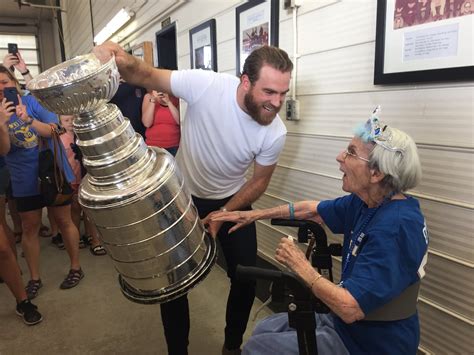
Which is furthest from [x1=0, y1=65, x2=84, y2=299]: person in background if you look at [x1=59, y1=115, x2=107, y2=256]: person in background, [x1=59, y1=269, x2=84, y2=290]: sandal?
[x1=59, y1=115, x2=107, y2=256]: person in background

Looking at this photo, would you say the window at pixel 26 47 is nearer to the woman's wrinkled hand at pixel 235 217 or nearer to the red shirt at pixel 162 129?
the red shirt at pixel 162 129

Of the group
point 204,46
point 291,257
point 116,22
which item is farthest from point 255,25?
point 116,22

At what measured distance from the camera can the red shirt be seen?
2914 mm

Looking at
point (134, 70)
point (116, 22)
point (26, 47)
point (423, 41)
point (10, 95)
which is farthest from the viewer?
point (26, 47)

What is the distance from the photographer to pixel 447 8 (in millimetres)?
1198

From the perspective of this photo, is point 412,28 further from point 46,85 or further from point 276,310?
point 276,310

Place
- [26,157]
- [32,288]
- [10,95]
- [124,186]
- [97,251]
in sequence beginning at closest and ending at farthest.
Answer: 1. [124,186]
2. [10,95]
3. [26,157]
4. [32,288]
5. [97,251]

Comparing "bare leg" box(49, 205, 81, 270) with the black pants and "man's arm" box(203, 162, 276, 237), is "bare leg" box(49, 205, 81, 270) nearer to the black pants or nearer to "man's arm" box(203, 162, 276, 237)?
the black pants

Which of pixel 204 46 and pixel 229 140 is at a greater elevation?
pixel 204 46

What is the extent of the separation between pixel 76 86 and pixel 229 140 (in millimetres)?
849

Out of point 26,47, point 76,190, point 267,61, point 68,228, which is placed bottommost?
point 68,228

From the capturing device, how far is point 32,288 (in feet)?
8.25

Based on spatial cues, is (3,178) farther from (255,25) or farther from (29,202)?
(255,25)

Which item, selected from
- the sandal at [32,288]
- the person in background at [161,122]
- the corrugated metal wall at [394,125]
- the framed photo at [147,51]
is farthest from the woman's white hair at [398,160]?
the framed photo at [147,51]
